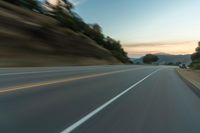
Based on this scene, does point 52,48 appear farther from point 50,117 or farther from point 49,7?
point 50,117

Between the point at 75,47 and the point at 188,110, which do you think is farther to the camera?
the point at 75,47

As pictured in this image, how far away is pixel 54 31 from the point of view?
9231 centimetres

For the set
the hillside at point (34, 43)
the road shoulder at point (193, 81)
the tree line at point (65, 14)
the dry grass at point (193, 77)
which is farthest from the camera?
the tree line at point (65, 14)

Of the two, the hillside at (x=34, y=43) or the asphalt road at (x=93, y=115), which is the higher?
the hillside at (x=34, y=43)

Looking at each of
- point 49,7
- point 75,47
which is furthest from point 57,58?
point 49,7

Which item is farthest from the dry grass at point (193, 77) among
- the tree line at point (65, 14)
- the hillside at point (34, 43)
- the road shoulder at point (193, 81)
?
the tree line at point (65, 14)

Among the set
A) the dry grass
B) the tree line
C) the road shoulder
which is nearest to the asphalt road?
the road shoulder

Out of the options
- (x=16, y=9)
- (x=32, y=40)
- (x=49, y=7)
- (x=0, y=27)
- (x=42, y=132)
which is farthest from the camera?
(x=49, y=7)

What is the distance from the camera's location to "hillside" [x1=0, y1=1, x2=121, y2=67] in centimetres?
6122

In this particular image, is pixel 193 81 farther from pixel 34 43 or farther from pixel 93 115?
pixel 34 43

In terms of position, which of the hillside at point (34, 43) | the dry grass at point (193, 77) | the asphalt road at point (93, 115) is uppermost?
the hillside at point (34, 43)

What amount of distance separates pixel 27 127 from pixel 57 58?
68.4m

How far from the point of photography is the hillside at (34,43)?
201 ft

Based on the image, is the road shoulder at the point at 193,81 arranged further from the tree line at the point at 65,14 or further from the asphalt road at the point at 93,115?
the tree line at the point at 65,14
